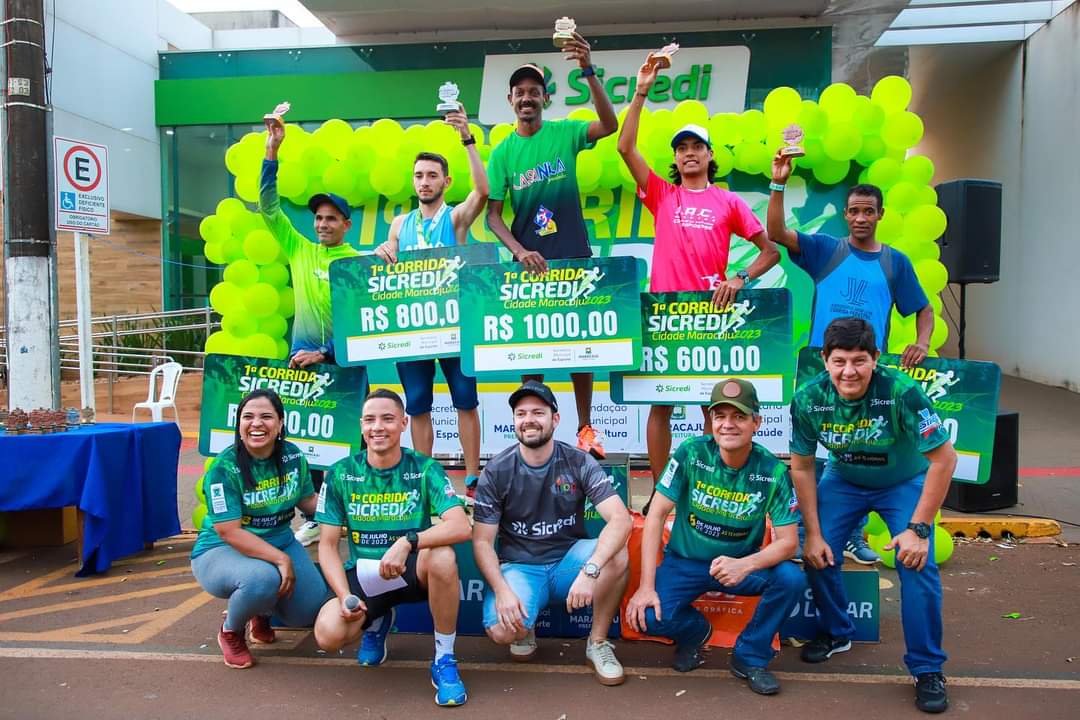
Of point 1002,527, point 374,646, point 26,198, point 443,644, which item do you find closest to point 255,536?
point 374,646

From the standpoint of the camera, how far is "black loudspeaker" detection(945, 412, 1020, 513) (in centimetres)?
625

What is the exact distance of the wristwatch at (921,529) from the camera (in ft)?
10.9

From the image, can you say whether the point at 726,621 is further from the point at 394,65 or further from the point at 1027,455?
the point at 394,65

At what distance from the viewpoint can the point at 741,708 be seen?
336 cm

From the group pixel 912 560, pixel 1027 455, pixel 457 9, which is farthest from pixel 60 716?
pixel 457 9

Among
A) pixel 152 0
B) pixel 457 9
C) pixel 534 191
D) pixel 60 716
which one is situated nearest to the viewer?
pixel 60 716

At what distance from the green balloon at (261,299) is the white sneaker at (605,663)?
371 cm

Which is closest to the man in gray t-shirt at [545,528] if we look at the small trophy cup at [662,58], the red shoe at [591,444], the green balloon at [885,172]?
the red shoe at [591,444]

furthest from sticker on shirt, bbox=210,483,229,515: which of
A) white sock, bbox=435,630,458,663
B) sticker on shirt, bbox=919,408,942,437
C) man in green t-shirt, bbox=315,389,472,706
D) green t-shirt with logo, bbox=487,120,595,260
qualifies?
sticker on shirt, bbox=919,408,942,437

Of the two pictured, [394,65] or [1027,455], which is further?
Answer: [394,65]

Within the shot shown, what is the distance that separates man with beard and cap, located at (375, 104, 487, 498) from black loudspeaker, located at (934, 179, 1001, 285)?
182 inches

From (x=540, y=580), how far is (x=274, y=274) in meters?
3.67

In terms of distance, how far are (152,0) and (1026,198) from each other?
15.5 metres

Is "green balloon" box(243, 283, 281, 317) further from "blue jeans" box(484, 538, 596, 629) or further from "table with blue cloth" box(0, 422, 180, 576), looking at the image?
"blue jeans" box(484, 538, 596, 629)
